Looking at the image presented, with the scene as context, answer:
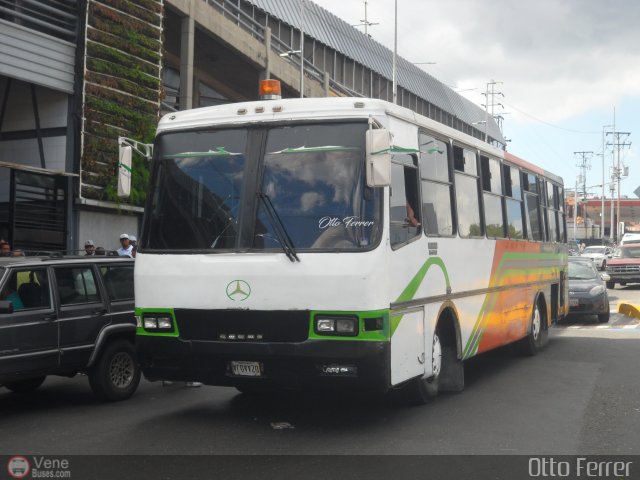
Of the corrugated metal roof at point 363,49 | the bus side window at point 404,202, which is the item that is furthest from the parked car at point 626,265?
the bus side window at point 404,202

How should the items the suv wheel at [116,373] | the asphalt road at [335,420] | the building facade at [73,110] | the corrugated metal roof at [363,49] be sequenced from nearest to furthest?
the asphalt road at [335,420]
the suv wheel at [116,373]
the building facade at [73,110]
the corrugated metal roof at [363,49]

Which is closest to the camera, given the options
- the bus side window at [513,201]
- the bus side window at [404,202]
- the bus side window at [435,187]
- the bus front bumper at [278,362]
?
the bus front bumper at [278,362]

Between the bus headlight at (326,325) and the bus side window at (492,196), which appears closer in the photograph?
the bus headlight at (326,325)

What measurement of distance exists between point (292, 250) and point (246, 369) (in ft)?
3.79

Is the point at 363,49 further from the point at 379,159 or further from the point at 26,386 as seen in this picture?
the point at 379,159

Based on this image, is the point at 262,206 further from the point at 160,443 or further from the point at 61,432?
the point at 61,432

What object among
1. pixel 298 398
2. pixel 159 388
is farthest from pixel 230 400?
pixel 159 388

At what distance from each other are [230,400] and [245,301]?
89.3 inches

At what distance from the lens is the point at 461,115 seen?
64938mm

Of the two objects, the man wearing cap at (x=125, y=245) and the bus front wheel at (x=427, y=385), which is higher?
the man wearing cap at (x=125, y=245)

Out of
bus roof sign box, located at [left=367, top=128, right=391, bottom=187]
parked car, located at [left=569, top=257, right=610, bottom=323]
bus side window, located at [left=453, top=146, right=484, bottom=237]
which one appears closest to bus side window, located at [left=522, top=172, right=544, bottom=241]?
bus side window, located at [left=453, top=146, right=484, bottom=237]

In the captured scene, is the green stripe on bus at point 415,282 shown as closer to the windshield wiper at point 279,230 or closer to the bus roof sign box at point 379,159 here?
the windshield wiper at point 279,230

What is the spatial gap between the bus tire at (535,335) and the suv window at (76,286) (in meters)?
6.98

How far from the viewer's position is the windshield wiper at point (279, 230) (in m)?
7.36
